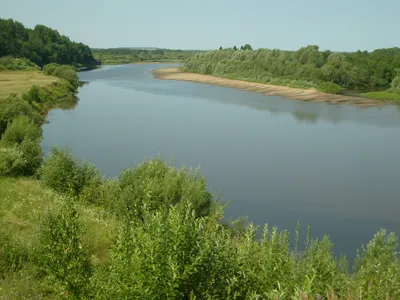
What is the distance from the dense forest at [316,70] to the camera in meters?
58.0

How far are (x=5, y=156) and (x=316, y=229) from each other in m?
10.6

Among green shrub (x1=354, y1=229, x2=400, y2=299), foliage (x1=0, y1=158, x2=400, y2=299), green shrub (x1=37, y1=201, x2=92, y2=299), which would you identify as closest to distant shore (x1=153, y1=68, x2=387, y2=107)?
green shrub (x1=354, y1=229, x2=400, y2=299)

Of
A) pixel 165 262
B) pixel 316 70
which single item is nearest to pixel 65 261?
pixel 165 262

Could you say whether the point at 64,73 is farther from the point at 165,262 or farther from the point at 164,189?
the point at 165,262

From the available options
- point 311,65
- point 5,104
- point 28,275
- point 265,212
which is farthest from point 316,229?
point 311,65

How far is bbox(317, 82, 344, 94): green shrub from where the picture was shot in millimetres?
53203

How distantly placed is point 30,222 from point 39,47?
7941 cm

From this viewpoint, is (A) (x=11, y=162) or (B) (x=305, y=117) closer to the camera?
(A) (x=11, y=162)

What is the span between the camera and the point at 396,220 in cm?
1514

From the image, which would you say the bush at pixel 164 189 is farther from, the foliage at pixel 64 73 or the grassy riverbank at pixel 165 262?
the foliage at pixel 64 73

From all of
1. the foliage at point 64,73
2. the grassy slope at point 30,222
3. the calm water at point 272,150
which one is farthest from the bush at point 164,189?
the foliage at point 64,73

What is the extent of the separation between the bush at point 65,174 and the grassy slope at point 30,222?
1.41ft

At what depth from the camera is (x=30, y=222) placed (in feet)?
33.1

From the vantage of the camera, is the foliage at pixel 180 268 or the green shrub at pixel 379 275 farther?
the green shrub at pixel 379 275
